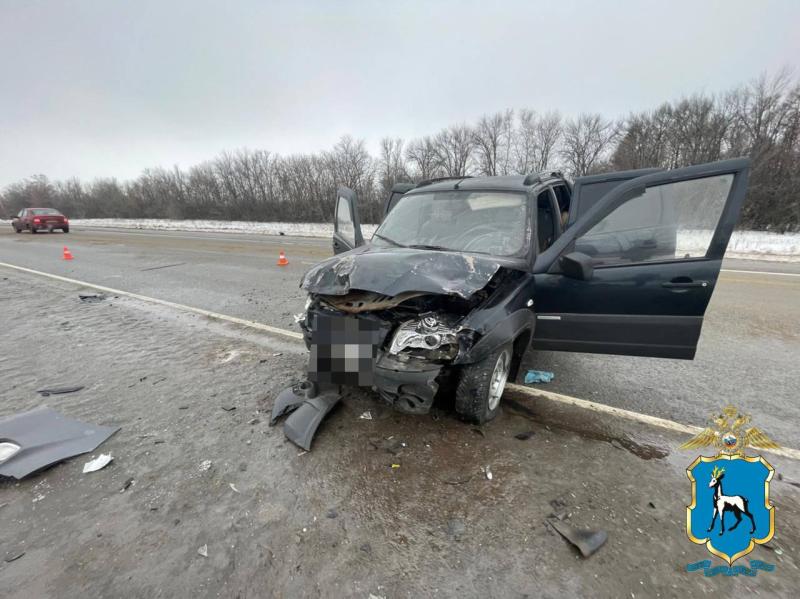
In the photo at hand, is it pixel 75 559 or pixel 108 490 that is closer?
pixel 75 559

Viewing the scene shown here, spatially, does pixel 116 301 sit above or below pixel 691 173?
below

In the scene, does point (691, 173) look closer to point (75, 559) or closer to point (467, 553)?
point (467, 553)

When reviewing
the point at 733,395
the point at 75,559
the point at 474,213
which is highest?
the point at 474,213

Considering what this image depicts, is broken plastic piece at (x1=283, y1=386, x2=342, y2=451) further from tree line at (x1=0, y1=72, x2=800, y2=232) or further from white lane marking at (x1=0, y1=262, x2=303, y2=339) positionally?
tree line at (x1=0, y1=72, x2=800, y2=232)

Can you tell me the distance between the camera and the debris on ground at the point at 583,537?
179 cm

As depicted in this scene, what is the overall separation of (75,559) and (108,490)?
523mm

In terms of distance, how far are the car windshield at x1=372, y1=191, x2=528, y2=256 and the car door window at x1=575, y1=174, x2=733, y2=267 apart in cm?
63

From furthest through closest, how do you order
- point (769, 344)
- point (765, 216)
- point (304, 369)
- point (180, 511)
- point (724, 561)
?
point (765, 216) → point (769, 344) → point (304, 369) → point (180, 511) → point (724, 561)

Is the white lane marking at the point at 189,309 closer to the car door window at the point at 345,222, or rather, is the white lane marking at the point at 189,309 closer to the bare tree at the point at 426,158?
the car door window at the point at 345,222

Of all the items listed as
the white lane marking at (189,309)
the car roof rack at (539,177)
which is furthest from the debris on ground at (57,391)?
the car roof rack at (539,177)

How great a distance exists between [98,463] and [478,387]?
2799 mm

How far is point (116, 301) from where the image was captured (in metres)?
6.86

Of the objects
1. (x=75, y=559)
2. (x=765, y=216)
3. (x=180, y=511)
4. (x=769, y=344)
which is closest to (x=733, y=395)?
(x=769, y=344)

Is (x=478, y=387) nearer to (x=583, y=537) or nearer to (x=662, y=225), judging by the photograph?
(x=583, y=537)
